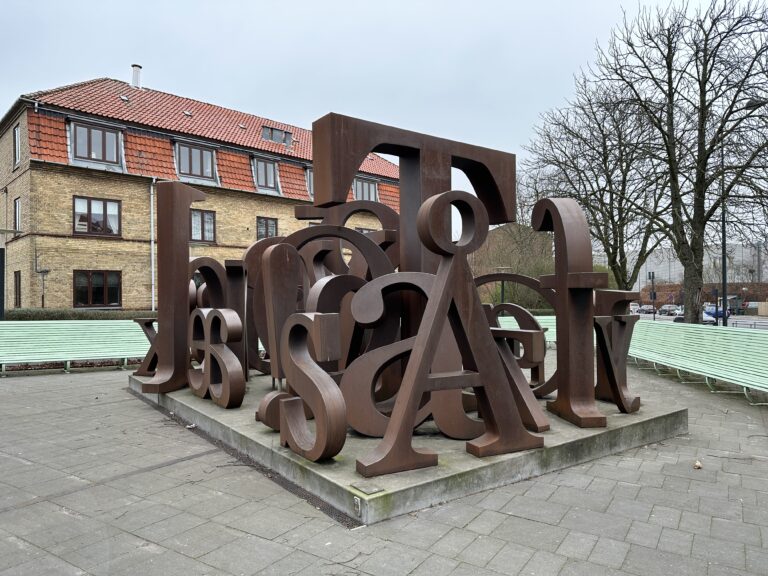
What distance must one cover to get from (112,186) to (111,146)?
157 cm

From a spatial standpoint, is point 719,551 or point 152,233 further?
point 152,233

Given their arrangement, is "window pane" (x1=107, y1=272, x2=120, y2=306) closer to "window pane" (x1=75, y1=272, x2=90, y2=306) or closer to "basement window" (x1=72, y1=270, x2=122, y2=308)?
"basement window" (x1=72, y1=270, x2=122, y2=308)

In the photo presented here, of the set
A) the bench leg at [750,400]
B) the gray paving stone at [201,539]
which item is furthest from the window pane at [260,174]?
the gray paving stone at [201,539]

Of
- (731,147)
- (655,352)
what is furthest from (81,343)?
(731,147)

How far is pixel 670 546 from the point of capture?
11.0ft

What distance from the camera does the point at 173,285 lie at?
7.78m

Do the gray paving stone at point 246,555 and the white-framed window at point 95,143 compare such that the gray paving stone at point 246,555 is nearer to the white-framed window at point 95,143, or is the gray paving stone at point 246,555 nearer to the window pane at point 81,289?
the window pane at point 81,289

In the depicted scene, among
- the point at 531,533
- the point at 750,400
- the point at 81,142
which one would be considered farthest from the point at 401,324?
the point at 81,142

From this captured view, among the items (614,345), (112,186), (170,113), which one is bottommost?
(614,345)

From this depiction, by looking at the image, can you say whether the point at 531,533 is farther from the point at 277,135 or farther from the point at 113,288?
the point at 277,135

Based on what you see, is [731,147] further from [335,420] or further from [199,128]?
[199,128]

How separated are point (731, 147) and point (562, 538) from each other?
13.5m

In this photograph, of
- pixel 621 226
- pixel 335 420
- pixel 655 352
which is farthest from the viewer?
pixel 621 226

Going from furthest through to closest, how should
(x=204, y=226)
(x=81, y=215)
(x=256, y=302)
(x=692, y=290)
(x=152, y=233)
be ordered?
(x=204, y=226), (x=152, y=233), (x=81, y=215), (x=692, y=290), (x=256, y=302)
